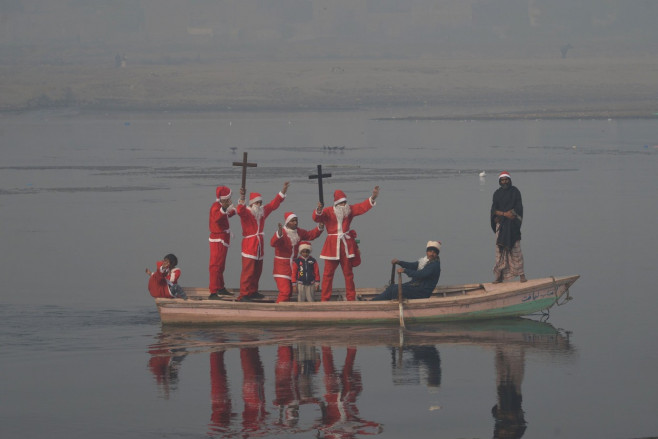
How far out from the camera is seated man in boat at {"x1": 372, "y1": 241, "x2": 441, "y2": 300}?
641 inches

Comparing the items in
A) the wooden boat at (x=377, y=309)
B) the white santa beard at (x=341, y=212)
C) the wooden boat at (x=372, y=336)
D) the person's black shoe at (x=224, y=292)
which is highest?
the white santa beard at (x=341, y=212)

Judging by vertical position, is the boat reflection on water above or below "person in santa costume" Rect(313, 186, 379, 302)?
below

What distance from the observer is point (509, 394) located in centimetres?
1281

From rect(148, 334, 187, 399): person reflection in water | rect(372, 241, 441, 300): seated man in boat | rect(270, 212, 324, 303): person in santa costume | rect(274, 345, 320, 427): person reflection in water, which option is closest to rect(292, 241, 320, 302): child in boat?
rect(270, 212, 324, 303): person in santa costume

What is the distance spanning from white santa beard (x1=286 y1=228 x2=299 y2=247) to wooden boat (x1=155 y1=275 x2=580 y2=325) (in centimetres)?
91

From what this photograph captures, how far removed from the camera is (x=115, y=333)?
16219 millimetres

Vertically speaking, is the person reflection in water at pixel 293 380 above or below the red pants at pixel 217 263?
below

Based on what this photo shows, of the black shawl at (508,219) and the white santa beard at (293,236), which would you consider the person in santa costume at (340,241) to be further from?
the black shawl at (508,219)

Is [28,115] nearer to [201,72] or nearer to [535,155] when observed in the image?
[201,72]

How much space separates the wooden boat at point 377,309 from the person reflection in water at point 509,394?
1375 mm

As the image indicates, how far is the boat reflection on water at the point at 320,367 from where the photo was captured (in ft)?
38.6

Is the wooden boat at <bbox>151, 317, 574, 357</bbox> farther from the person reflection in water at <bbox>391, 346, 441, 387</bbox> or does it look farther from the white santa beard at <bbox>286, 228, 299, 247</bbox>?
the white santa beard at <bbox>286, 228, 299, 247</bbox>

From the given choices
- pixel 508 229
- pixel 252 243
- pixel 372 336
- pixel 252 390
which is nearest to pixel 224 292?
pixel 252 243

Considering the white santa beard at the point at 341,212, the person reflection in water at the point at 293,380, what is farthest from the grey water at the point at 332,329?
the white santa beard at the point at 341,212
